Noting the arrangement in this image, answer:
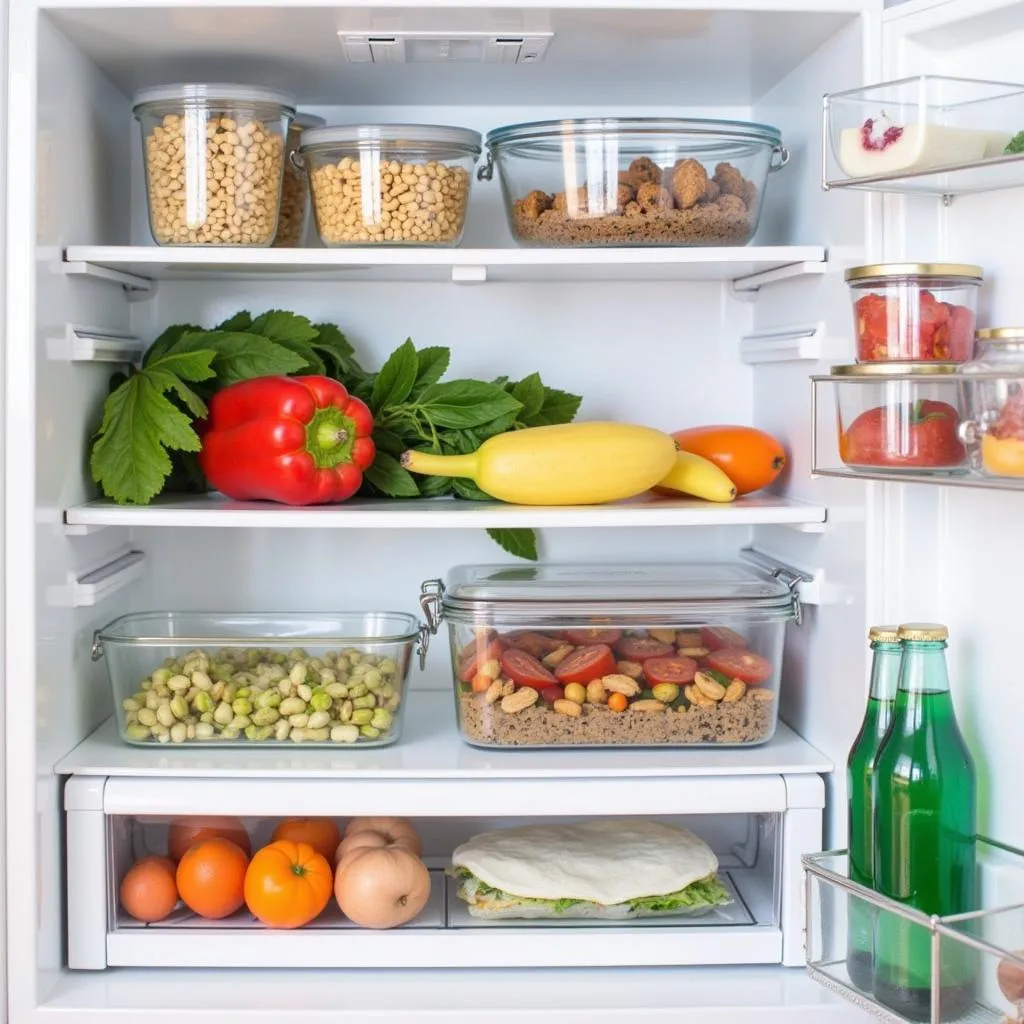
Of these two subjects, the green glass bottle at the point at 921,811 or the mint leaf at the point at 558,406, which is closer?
the green glass bottle at the point at 921,811

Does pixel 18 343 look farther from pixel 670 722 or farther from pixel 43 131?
pixel 670 722

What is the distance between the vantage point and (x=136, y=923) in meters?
1.50

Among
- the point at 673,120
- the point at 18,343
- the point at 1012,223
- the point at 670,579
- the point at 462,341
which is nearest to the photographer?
the point at 1012,223

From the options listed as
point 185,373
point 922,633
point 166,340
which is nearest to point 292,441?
point 185,373

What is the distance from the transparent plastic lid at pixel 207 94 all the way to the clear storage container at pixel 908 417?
71 cm

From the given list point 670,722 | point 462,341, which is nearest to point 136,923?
point 670,722

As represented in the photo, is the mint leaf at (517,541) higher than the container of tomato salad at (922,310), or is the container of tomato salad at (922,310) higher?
the container of tomato salad at (922,310)

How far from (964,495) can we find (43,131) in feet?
3.30

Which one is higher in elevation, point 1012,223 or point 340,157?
point 340,157

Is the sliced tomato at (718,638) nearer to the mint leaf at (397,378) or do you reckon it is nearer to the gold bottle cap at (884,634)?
the gold bottle cap at (884,634)

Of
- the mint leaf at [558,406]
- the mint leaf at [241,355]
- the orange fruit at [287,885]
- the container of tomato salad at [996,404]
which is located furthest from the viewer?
the mint leaf at [558,406]

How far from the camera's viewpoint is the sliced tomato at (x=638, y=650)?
1526 mm

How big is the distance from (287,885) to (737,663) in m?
0.55

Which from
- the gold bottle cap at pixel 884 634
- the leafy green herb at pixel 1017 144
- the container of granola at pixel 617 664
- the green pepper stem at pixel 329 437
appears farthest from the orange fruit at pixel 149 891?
the leafy green herb at pixel 1017 144
